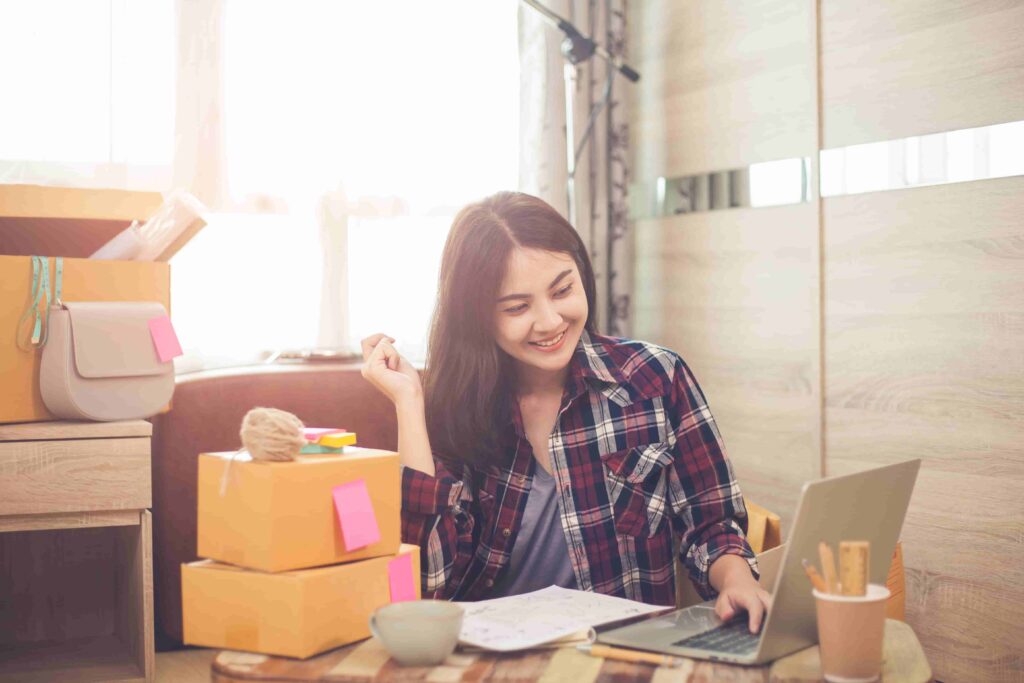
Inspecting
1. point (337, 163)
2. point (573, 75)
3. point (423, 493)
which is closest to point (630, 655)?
point (423, 493)

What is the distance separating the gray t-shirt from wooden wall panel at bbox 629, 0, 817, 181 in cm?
125

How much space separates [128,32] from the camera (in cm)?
245

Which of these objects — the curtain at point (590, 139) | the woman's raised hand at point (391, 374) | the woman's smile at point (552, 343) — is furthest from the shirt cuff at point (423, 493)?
the curtain at point (590, 139)

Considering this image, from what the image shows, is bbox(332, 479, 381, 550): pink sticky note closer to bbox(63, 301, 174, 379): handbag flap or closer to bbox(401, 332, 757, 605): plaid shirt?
bbox(401, 332, 757, 605): plaid shirt

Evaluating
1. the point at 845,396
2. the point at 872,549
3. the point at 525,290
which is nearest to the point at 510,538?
the point at 525,290

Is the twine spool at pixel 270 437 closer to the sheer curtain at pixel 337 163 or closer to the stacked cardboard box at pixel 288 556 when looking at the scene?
the stacked cardboard box at pixel 288 556

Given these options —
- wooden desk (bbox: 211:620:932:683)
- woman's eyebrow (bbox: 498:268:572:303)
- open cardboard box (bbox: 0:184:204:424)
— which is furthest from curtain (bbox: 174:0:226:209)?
wooden desk (bbox: 211:620:932:683)

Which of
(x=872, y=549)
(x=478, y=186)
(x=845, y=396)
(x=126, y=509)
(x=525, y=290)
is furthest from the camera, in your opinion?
(x=478, y=186)

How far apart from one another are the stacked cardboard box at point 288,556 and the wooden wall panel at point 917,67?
1.56m

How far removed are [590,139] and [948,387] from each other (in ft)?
4.56

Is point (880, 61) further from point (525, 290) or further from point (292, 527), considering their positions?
point (292, 527)

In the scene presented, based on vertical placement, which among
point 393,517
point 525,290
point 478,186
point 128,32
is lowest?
point 393,517

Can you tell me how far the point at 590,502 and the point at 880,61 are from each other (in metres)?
1.28

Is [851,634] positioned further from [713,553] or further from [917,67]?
[917,67]
